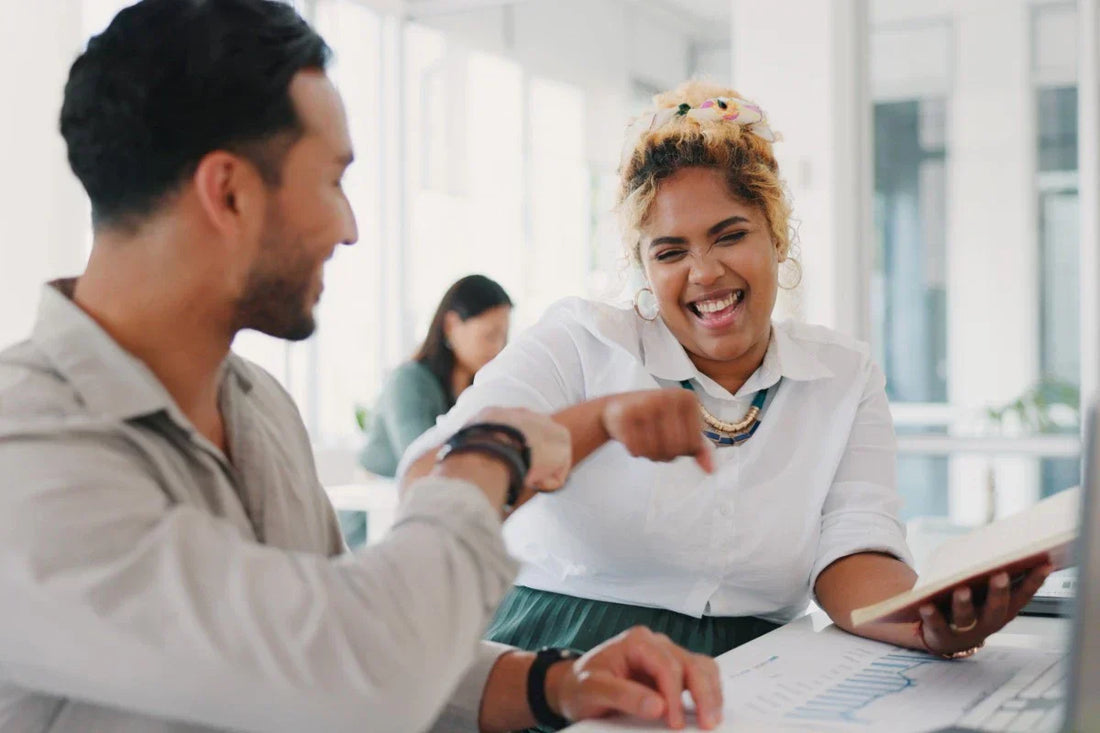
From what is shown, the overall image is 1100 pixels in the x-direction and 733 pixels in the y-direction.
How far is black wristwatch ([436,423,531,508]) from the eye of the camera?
100 cm

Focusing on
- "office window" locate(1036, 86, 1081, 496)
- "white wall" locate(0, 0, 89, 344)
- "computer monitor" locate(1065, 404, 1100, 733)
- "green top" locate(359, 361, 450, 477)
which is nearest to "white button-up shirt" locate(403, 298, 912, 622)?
"computer monitor" locate(1065, 404, 1100, 733)

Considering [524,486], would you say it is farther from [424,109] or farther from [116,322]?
[424,109]

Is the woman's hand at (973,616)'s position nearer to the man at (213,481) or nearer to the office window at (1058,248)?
the man at (213,481)

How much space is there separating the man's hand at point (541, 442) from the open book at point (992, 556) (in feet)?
1.07

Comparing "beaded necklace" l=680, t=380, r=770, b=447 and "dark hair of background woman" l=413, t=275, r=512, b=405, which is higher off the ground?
"dark hair of background woman" l=413, t=275, r=512, b=405

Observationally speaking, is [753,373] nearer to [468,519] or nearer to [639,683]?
[639,683]

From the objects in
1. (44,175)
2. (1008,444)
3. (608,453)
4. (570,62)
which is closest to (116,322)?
(608,453)

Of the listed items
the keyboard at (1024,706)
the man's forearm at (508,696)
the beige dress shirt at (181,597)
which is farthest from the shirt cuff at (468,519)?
the keyboard at (1024,706)

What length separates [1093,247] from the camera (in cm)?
489

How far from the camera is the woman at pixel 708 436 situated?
1699 millimetres

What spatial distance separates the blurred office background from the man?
3.22 meters

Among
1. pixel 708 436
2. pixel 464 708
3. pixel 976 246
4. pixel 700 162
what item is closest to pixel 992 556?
pixel 464 708

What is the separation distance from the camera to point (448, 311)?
15.2 feet

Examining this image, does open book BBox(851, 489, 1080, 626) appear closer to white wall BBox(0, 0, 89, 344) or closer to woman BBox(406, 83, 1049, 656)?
woman BBox(406, 83, 1049, 656)
